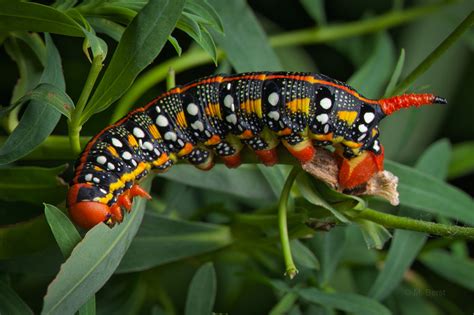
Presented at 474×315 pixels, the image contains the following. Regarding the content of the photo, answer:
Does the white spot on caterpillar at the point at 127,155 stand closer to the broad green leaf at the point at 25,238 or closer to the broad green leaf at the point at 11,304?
the broad green leaf at the point at 25,238

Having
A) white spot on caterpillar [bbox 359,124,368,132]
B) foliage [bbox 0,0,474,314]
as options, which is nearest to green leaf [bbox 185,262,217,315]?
foliage [bbox 0,0,474,314]

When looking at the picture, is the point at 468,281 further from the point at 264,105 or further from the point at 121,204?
the point at 121,204

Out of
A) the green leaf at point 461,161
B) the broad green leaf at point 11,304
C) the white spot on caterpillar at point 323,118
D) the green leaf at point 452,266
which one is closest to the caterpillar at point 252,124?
the white spot on caterpillar at point 323,118

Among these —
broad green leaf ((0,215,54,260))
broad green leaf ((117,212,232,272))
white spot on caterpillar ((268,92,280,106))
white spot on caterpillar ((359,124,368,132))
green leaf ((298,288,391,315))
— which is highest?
white spot on caterpillar ((268,92,280,106))

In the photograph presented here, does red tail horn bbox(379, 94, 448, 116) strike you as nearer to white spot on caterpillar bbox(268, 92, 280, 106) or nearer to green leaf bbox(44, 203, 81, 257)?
white spot on caterpillar bbox(268, 92, 280, 106)

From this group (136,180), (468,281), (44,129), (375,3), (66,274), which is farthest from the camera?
(375,3)

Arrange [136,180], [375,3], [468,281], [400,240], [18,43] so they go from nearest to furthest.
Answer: [136,180] → [18,43] → [400,240] → [468,281] → [375,3]

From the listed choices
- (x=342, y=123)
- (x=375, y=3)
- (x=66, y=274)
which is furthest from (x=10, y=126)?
(x=375, y=3)
